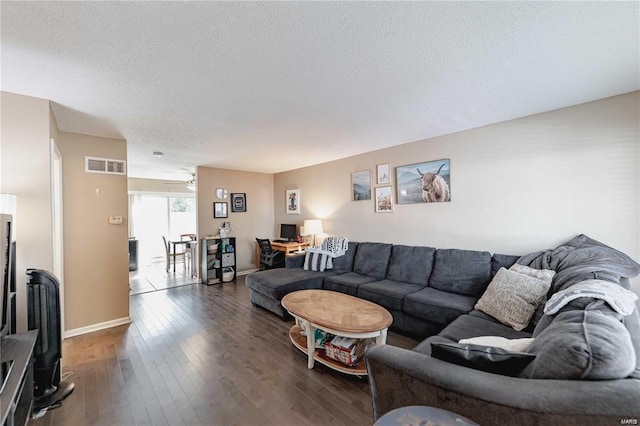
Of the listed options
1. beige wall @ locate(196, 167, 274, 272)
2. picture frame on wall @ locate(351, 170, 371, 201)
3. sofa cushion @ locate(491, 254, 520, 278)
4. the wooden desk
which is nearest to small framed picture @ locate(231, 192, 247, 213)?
beige wall @ locate(196, 167, 274, 272)

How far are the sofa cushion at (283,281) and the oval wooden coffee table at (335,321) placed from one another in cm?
56

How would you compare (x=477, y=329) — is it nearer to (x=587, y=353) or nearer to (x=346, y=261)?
(x=587, y=353)

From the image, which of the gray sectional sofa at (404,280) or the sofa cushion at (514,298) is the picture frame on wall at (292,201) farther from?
the sofa cushion at (514,298)

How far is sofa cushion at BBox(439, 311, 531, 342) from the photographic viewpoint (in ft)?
6.27

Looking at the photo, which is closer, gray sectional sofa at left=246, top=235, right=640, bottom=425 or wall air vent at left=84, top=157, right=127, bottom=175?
gray sectional sofa at left=246, top=235, right=640, bottom=425

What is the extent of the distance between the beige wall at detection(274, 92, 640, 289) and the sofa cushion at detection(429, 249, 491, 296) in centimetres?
27

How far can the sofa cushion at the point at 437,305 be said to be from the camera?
2451mm

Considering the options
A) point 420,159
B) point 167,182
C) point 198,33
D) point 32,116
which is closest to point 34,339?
point 32,116

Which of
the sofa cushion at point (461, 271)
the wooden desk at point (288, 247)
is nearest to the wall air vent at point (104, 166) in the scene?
the wooden desk at point (288, 247)

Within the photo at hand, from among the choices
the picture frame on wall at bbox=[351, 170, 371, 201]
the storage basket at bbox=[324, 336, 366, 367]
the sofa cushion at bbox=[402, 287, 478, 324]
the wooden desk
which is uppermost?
the picture frame on wall at bbox=[351, 170, 371, 201]

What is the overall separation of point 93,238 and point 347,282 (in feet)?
10.4

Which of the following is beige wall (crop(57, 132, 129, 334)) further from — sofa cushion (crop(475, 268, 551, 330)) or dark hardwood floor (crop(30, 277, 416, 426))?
sofa cushion (crop(475, 268, 551, 330))

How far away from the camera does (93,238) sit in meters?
3.08

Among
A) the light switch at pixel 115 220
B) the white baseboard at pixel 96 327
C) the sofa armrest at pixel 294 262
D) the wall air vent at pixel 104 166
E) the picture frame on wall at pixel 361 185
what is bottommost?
the white baseboard at pixel 96 327
